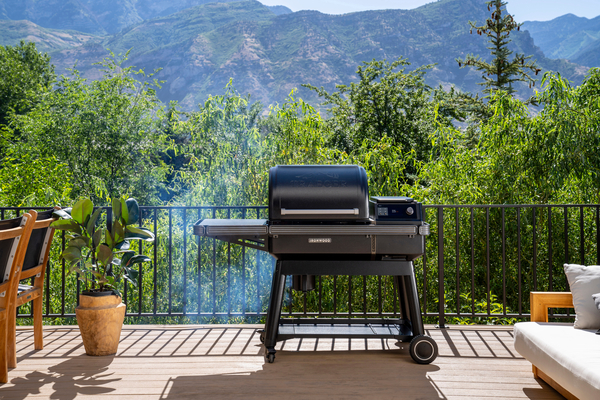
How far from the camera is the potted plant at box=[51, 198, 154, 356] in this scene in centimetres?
244

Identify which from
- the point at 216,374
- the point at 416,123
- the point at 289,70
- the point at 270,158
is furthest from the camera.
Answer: the point at 289,70

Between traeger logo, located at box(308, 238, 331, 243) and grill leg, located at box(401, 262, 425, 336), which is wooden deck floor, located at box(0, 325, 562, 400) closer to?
grill leg, located at box(401, 262, 425, 336)

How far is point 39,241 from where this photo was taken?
8.09ft

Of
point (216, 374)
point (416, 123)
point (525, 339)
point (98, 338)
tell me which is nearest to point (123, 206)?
point (98, 338)

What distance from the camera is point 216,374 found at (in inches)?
87.9

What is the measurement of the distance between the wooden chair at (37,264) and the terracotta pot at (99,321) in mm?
274

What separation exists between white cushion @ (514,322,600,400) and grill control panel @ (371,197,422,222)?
2.48 ft

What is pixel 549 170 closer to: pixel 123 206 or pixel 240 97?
pixel 240 97

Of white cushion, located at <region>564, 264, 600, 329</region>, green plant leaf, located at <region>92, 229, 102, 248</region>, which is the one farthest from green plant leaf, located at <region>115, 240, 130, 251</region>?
white cushion, located at <region>564, 264, 600, 329</region>

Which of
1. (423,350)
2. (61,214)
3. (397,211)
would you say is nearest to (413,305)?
(423,350)

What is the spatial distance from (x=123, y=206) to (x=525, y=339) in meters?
2.25

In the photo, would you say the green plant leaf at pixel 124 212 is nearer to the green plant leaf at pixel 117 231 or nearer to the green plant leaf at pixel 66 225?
the green plant leaf at pixel 117 231

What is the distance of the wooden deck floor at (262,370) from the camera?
2.01 m

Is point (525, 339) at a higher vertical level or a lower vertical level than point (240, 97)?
lower
